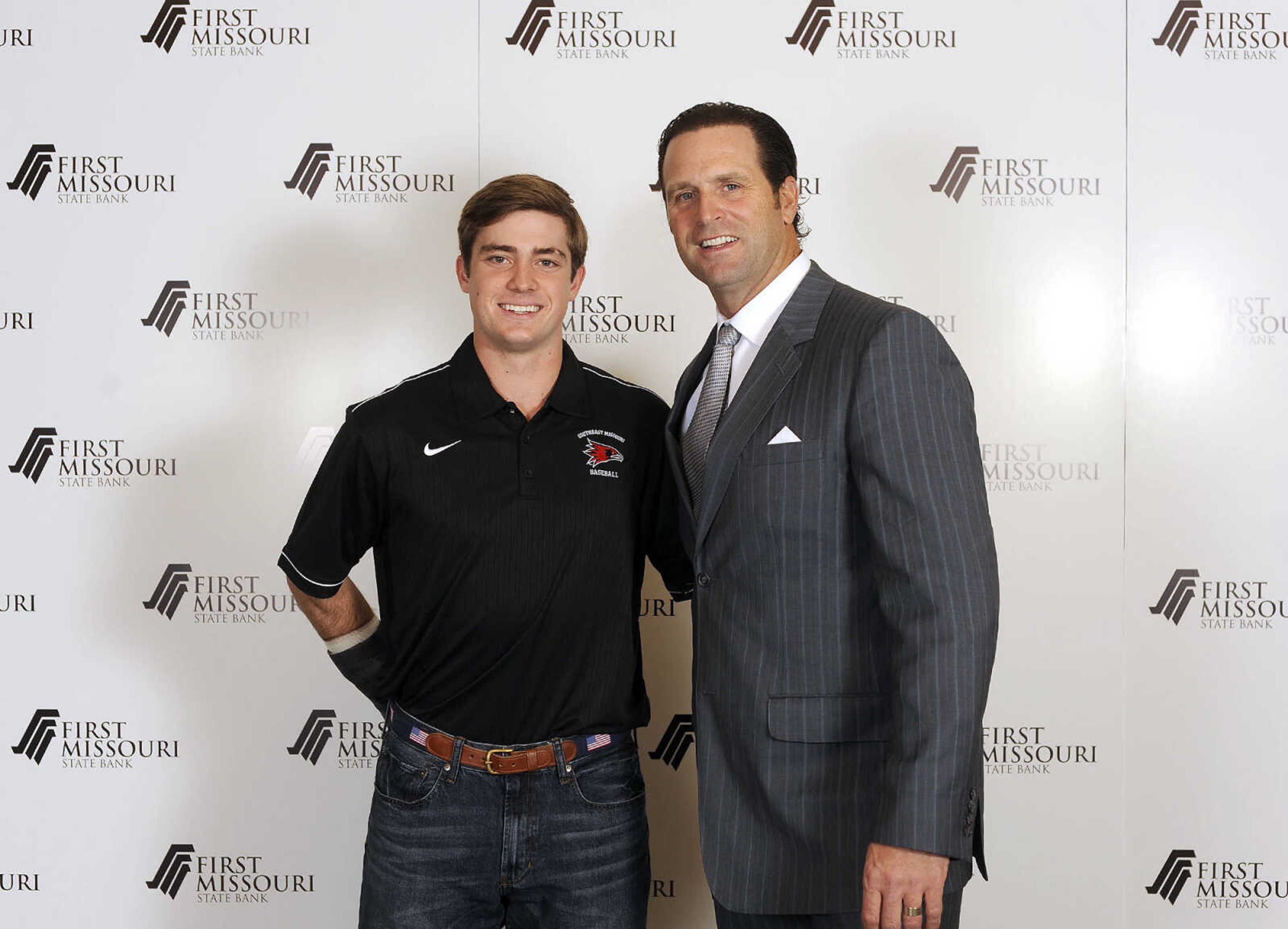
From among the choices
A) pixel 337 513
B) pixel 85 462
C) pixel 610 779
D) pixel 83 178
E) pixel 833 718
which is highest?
pixel 83 178

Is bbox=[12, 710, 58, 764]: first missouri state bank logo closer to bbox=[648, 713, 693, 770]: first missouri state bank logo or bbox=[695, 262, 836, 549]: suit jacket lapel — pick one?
bbox=[648, 713, 693, 770]: first missouri state bank logo

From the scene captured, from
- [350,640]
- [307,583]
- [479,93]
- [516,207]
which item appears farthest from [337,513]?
[479,93]

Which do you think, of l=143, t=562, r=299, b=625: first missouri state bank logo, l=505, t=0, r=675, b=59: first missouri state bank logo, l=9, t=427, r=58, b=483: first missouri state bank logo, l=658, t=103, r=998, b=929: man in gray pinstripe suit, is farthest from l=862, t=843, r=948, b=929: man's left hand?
l=9, t=427, r=58, b=483: first missouri state bank logo

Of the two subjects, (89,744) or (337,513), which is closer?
(337,513)

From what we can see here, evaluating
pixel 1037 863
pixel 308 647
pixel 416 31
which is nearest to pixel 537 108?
pixel 416 31

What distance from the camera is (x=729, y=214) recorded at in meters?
1.68

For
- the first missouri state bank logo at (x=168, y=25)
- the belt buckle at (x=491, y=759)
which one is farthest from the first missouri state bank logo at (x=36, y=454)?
the belt buckle at (x=491, y=759)

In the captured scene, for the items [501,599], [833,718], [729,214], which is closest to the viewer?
[833,718]

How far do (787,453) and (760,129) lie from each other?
61 centimetres

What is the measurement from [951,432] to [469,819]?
1.05 meters

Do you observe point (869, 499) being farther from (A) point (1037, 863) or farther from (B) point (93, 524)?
(B) point (93, 524)

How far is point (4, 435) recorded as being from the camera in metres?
2.75

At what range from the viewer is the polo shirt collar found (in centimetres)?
188

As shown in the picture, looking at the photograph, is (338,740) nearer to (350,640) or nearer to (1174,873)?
(350,640)
